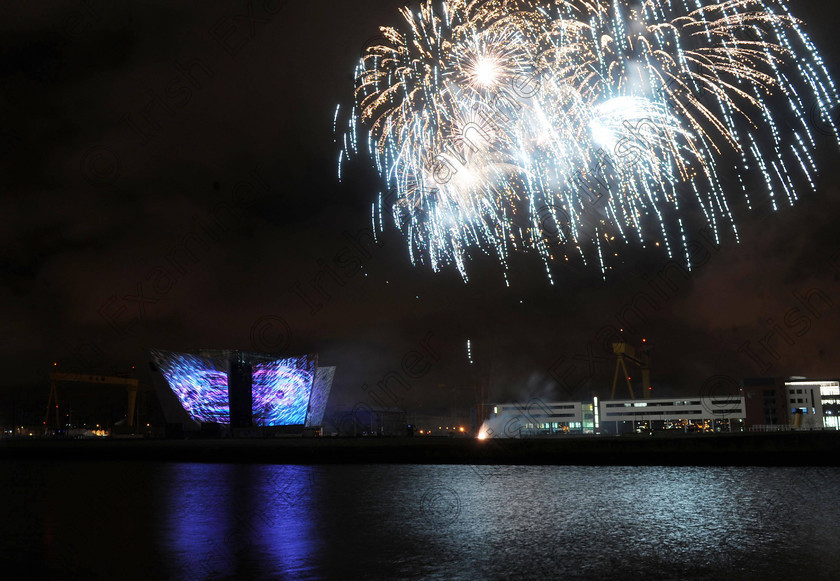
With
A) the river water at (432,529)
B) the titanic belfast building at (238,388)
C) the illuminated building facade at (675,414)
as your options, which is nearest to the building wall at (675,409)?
the illuminated building facade at (675,414)

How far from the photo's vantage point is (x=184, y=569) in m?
10.7

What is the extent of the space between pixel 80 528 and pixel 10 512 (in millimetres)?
4826

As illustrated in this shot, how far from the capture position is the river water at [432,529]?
10562mm

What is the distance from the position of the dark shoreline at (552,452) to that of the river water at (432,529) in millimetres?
9096

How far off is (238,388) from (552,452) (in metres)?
43.5

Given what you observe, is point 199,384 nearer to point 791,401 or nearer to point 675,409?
point 675,409

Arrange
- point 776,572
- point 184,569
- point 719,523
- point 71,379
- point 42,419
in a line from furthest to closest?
1. point 42,419
2. point 71,379
3. point 719,523
4. point 184,569
5. point 776,572

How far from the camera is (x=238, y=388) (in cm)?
7400

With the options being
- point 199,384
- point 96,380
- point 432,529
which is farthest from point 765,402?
point 432,529

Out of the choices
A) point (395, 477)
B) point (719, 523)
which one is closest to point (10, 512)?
point (395, 477)

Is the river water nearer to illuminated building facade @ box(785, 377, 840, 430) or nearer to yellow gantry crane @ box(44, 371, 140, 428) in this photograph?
yellow gantry crane @ box(44, 371, 140, 428)

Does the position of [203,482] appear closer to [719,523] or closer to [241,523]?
[241,523]

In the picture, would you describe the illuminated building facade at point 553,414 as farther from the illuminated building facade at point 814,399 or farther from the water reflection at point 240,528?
the water reflection at point 240,528

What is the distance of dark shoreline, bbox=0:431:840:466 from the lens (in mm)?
35438
